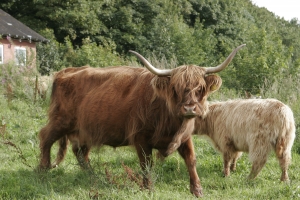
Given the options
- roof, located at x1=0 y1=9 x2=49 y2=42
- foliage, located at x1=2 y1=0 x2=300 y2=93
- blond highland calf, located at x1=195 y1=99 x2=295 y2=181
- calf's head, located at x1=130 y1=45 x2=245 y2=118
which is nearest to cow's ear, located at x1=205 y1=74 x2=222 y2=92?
calf's head, located at x1=130 y1=45 x2=245 y2=118

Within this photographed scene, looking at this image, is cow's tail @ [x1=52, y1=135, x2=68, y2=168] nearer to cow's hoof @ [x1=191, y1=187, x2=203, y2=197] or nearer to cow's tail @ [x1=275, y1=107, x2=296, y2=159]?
→ cow's hoof @ [x1=191, y1=187, x2=203, y2=197]

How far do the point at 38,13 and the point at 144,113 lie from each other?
30.5m

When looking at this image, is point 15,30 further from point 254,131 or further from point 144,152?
point 144,152

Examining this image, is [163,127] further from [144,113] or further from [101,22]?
[101,22]

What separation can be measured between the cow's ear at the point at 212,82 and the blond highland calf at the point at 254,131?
133 centimetres

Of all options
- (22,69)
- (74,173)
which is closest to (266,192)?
(74,173)

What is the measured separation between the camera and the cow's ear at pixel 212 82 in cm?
514

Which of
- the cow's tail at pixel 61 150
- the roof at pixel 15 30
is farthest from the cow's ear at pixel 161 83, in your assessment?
the roof at pixel 15 30

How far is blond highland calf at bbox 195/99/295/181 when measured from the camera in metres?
6.03

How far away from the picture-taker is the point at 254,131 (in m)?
6.26

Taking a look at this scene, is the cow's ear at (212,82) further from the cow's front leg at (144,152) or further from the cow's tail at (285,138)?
the cow's tail at (285,138)

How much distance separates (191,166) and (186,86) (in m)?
1.08

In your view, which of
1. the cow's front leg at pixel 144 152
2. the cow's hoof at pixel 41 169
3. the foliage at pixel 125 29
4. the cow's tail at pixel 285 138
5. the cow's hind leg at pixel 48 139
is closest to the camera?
the cow's front leg at pixel 144 152

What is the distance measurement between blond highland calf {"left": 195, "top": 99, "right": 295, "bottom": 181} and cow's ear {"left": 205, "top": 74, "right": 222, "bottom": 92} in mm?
1325
